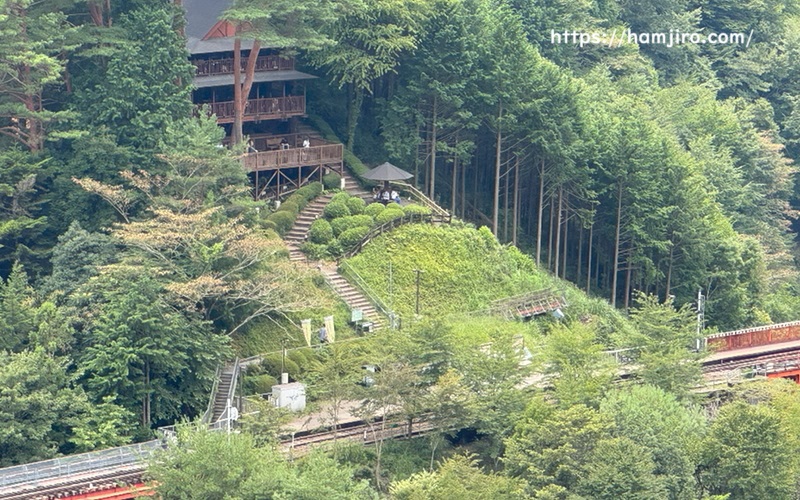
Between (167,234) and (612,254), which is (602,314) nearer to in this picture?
(612,254)

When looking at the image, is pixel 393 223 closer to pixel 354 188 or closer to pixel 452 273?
pixel 452 273

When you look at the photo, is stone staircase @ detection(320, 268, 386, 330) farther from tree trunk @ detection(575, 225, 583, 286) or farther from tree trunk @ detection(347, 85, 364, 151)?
tree trunk @ detection(575, 225, 583, 286)

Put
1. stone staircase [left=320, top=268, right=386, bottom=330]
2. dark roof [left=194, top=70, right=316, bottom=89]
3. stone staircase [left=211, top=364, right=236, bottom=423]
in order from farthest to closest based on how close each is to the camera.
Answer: dark roof [left=194, top=70, right=316, bottom=89] → stone staircase [left=320, top=268, right=386, bottom=330] → stone staircase [left=211, top=364, right=236, bottom=423]

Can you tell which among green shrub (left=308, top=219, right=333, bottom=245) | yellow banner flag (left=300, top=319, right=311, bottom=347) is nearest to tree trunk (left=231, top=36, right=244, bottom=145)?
green shrub (left=308, top=219, right=333, bottom=245)

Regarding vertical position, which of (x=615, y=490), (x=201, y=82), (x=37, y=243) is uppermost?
(x=201, y=82)

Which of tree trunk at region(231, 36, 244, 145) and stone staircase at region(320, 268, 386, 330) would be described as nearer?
stone staircase at region(320, 268, 386, 330)

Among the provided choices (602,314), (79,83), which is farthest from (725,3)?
(79,83)

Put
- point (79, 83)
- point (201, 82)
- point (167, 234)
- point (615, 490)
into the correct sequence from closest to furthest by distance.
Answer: point (615, 490) → point (167, 234) → point (79, 83) → point (201, 82)
